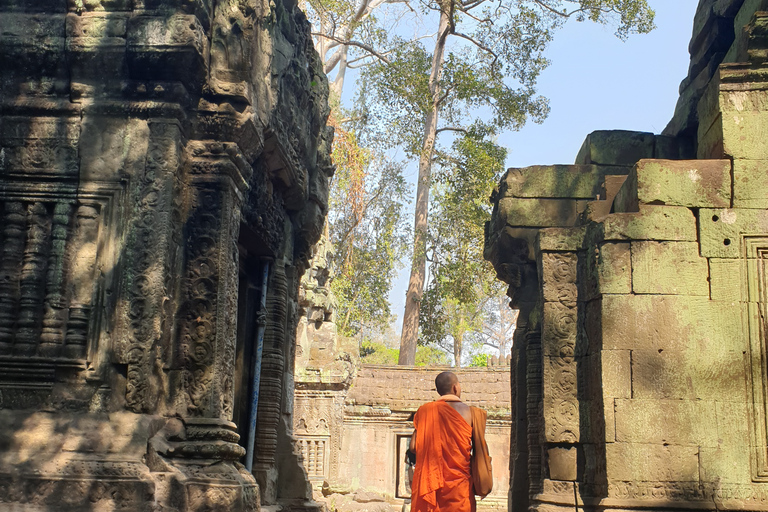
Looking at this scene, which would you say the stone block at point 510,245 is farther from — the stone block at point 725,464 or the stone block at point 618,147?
the stone block at point 725,464

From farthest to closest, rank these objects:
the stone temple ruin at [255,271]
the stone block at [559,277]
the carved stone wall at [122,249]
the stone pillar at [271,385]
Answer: the stone pillar at [271,385] → the stone block at [559,277] → the stone temple ruin at [255,271] → the carved stone wall at [122,249]

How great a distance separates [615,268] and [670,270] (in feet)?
1.34

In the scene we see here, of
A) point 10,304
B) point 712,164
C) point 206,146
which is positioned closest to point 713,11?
point 712,164

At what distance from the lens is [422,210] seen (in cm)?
2323

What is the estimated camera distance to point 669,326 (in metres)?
6.27

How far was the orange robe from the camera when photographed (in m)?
6.11

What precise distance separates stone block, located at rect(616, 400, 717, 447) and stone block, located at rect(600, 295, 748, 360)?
412 mm

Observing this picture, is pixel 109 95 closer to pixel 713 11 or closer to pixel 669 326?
pixel 669 326

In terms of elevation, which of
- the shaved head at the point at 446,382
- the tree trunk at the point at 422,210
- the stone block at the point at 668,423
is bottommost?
the stone block at the point at 668,423

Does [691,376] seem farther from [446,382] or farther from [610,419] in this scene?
[446,382]

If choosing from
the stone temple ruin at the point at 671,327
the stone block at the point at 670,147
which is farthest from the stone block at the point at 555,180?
the stone temple ruin at the point at 671,327

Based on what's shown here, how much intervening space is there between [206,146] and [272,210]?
203 cm

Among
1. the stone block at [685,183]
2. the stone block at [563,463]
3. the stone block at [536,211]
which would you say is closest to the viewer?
the stone block at [685,183]

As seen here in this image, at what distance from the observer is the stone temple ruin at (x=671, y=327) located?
237 inches
